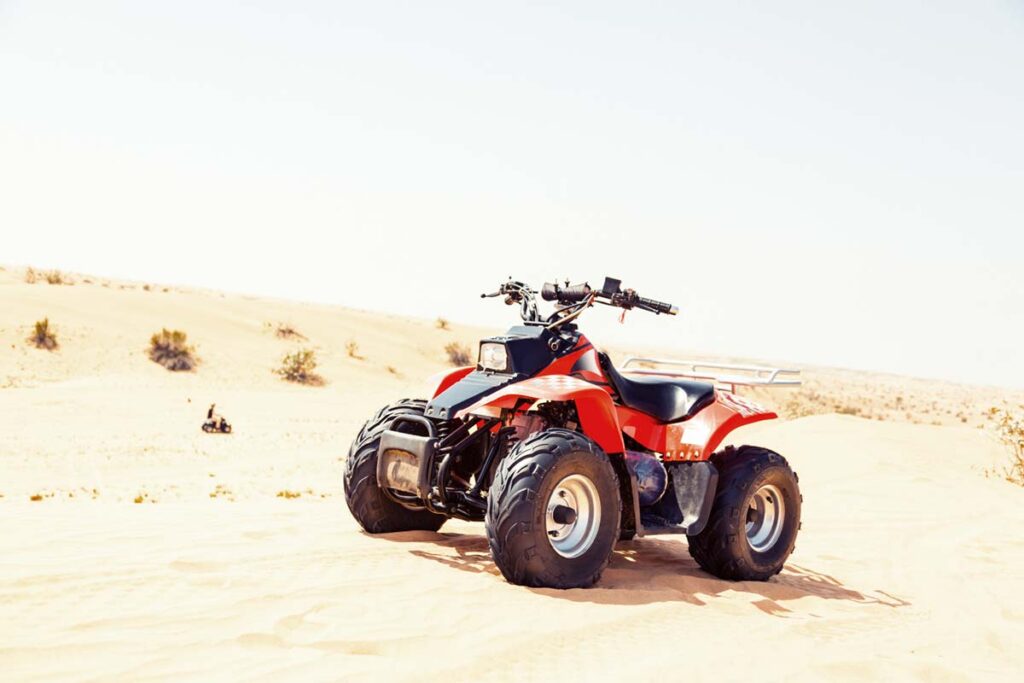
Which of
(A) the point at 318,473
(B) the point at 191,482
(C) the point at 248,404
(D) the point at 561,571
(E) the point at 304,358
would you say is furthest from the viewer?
(E) the point at 304,358

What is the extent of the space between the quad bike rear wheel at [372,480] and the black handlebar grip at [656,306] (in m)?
1.72

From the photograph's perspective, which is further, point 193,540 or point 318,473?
point 318,473

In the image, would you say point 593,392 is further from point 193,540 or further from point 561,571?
point 193,540

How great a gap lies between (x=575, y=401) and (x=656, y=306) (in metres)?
0.97

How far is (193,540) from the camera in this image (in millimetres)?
6520

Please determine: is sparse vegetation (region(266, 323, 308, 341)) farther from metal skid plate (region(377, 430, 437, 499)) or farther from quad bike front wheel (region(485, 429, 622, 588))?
quad bike front wheel (region(485, 429, 622, 588))

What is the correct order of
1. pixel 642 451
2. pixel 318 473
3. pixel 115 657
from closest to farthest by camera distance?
pixel 115 657 < pixel 642 451 < pixel 318 473

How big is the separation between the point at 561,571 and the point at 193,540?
8.48ft

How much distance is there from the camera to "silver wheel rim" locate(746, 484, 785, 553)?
7230mm

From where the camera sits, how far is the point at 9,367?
22250mm

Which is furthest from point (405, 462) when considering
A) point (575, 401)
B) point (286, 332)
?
point (286, 332)

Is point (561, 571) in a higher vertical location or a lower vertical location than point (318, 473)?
higher

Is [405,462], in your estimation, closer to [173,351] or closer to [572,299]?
[572,299]

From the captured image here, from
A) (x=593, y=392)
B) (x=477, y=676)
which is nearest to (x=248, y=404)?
(x=593, y=392)
